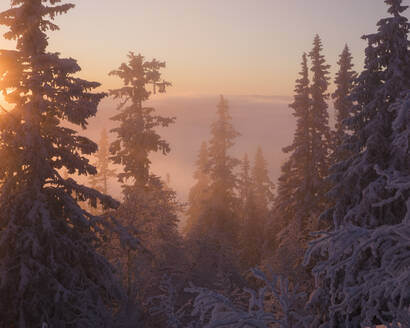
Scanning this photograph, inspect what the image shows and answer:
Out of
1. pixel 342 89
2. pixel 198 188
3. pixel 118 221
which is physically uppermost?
pixel 342 89

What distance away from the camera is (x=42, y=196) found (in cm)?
1152

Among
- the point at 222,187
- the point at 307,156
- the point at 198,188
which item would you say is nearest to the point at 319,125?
the point at 307,156

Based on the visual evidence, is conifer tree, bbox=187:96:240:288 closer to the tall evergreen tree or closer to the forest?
the tall evergreen tree

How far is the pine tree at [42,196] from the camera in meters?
11.0

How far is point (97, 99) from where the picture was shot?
41.2ft

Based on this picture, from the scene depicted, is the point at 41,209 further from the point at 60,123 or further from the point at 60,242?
the point at 60,123

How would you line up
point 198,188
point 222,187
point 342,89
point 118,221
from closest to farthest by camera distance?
point 118,221
point 342,89
point 222,187
point 198,188

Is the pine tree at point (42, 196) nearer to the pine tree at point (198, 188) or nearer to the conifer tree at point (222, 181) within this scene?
the conifer tree at point (222, 181)

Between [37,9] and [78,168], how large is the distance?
4848 millimetres

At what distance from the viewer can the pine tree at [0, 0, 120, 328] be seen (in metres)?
11.0

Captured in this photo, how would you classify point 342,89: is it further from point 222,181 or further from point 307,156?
point 222,181

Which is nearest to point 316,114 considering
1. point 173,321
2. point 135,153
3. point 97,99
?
point 135,153

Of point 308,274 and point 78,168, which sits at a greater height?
point 78,168

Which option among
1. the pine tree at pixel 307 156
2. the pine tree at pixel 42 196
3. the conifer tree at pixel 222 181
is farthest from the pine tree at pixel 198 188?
the pine tree at pixel 42 196
